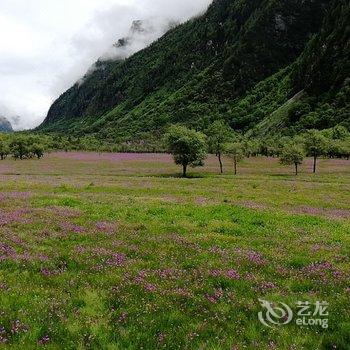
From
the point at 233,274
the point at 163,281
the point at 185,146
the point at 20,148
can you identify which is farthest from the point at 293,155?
the point at 20,148

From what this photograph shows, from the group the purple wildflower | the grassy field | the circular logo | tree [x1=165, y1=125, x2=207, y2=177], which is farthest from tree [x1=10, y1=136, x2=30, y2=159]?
the circular logo

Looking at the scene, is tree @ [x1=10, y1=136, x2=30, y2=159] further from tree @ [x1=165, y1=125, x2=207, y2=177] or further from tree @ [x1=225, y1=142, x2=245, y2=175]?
tree @ [x1=225, y1=142, x2=245, y2=175]

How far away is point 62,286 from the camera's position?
41.2 ft

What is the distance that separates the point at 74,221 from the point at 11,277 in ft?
27.0

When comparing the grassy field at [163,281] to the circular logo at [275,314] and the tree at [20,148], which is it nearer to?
the circular logo at [275,314]

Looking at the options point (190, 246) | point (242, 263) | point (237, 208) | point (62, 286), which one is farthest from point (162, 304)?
point (237, 208)

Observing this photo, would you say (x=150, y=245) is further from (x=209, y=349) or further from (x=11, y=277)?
(x=209, y=349)

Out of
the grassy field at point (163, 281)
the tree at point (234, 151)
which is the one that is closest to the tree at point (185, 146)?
the tree at point (234, 151)

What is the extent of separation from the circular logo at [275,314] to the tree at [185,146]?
74.0 metres

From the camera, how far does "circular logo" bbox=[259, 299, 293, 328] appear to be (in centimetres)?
1062

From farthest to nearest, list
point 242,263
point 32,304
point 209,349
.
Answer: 1. point 242,263
2. point 32,304
3. point 209,349

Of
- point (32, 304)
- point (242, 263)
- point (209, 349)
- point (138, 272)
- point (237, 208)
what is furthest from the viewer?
point (237, 208)

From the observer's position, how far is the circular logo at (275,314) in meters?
10.6

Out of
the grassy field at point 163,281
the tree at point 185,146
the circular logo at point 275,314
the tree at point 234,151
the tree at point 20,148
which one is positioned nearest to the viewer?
the grassy field at point 163,281
